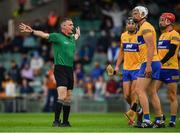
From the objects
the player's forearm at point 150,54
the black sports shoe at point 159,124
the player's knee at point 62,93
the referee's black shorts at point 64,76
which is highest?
the player's forearm at point 150,54

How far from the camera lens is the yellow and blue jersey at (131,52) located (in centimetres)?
2103

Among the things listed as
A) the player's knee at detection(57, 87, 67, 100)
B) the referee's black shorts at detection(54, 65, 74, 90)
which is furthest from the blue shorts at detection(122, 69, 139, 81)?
the player's knee at detection(57, 87, 67, 100)

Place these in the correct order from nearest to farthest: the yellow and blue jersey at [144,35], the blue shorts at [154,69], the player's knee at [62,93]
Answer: the yellow and blue jersey at [144,35]
the blue shorts at [154,69]
the player's knee at [62,93]

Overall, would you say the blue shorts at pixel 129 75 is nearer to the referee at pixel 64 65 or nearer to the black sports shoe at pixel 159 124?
the referee at pixel 64 65

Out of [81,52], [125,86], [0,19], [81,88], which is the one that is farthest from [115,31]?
[125,86]

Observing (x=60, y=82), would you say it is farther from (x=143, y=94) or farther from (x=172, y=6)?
(x=172, y=6)

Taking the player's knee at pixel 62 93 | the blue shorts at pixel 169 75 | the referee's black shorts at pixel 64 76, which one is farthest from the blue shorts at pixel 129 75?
the player's knee at pixel 62 93

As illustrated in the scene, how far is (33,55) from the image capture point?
123 feet

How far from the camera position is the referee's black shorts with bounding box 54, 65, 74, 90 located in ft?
66.1

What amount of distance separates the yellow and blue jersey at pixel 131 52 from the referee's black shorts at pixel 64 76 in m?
1.60

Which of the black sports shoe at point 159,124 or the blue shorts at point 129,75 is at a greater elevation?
the blue shorts at point 129,75

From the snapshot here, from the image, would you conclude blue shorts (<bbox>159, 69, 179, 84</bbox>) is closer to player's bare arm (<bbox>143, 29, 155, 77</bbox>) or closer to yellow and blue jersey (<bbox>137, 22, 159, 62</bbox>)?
yellow and blue jersey (<bbox>137, 22, 159, 62</bbox>)

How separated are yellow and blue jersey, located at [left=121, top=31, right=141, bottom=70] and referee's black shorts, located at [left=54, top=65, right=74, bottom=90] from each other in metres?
1.60

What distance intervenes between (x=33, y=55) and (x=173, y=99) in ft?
57.7
